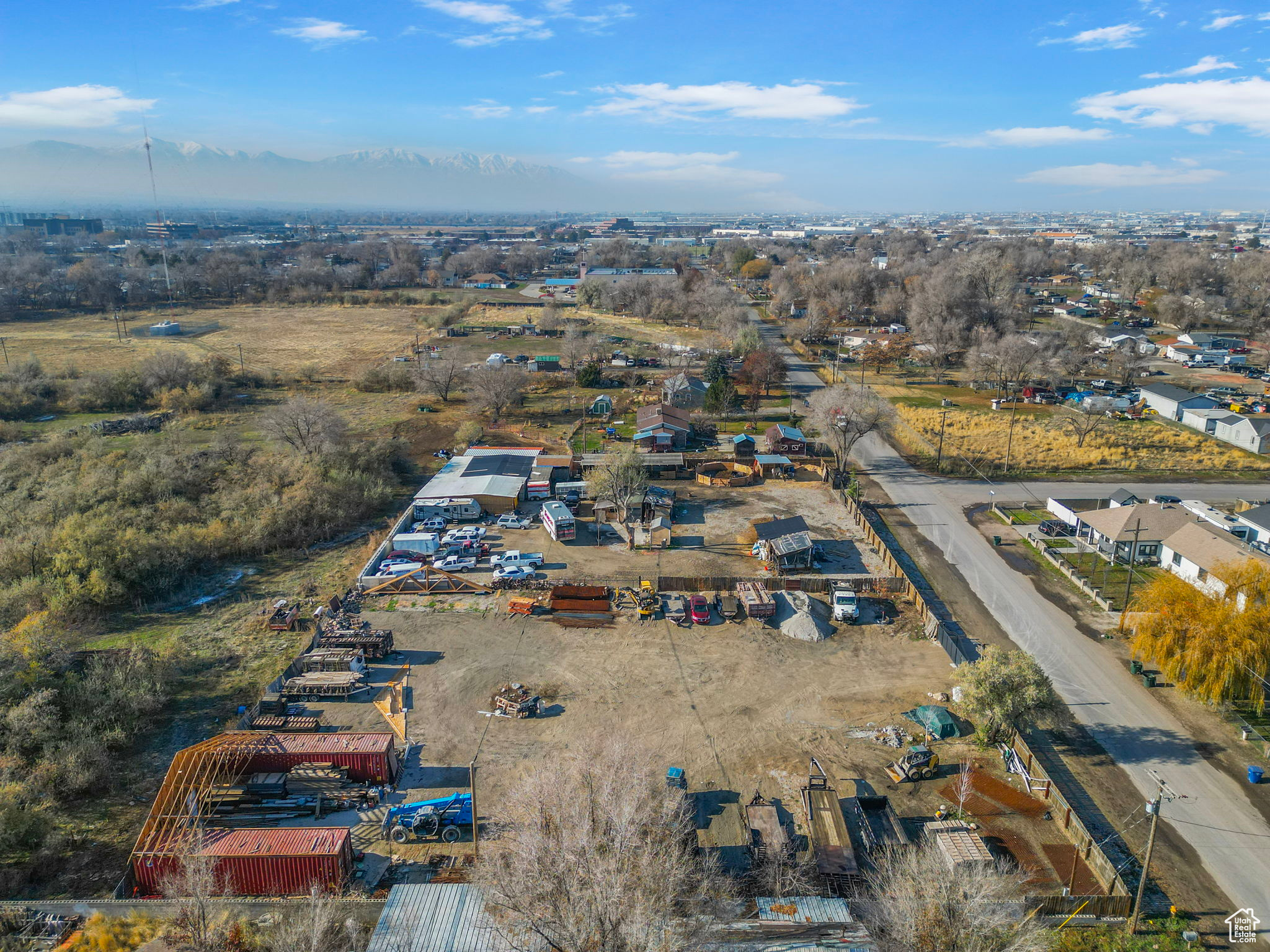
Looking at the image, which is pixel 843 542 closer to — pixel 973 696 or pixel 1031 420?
pixel 973 696

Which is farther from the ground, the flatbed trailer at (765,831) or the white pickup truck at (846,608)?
the white pickup truck at (846,608)

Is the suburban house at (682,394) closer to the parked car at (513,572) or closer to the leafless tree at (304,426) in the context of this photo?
the leafless tree at (304,426)

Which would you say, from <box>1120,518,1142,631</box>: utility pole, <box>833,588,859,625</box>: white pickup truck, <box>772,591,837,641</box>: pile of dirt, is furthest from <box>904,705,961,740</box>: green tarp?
<box>1120,518,1142,631</box>: utility pole

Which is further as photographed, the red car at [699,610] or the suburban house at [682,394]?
the suburban house at [682,394]

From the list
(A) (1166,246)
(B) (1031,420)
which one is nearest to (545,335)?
(B) (1031,420)

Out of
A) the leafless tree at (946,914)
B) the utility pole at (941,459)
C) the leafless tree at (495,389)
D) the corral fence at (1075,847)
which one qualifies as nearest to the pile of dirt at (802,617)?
the corral fence at (1075,847)

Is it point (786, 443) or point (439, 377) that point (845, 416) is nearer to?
point (786, 443)

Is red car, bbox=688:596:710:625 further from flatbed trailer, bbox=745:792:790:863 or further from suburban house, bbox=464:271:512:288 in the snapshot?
suburban house, bbox=464:271:512:288
